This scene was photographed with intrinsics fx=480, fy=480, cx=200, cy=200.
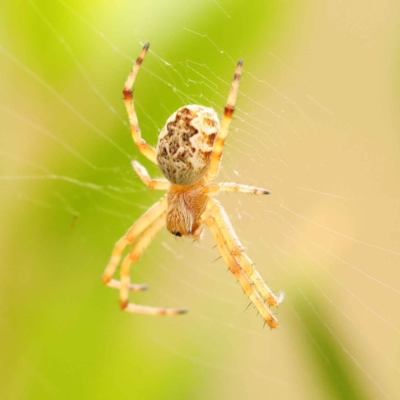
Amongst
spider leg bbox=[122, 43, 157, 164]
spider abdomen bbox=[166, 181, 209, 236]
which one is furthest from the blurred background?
spider abdomen bbox=[166, 181, 209, 236]

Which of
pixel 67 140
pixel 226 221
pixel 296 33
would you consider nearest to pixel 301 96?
pixel 296 33

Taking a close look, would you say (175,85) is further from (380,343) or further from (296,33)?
(380,343)

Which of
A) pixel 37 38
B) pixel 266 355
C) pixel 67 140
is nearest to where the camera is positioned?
pixel 37 38

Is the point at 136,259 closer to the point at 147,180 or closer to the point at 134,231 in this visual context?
the point at 134,231

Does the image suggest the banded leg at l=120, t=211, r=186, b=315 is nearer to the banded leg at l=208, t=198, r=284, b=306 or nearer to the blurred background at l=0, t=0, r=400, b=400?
the blurred background at l=0, t=0, r=400, b=400

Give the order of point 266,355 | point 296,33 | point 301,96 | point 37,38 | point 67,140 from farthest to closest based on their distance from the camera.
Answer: point 266,355, point 301,96, point 296,33, point 67,140, point 37,38

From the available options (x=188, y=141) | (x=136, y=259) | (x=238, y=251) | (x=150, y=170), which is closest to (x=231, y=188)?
(x=188, y=141)

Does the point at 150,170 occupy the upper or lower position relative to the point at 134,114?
lower
